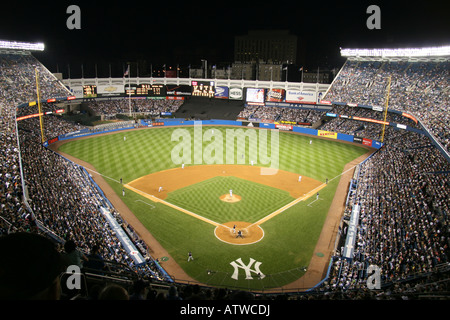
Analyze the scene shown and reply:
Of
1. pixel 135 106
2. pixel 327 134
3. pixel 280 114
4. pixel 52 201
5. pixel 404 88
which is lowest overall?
pixel 52 201

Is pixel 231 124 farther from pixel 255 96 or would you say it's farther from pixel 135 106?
pixel 135 106

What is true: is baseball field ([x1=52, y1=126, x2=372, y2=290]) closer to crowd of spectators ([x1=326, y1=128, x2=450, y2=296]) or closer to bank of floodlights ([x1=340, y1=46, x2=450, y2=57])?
crowd of spectators ([x1=326, y1=128, x2=450, y2=296])

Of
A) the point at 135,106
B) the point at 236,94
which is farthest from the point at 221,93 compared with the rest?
the point at 135,106

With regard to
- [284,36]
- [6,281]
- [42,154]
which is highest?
[284,36]

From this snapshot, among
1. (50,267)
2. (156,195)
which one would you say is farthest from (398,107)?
(50,267)

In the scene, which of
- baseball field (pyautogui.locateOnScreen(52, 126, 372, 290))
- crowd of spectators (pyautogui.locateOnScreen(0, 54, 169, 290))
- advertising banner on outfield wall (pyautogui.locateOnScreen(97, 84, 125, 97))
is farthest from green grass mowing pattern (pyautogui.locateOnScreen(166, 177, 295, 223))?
advertising banner on outfield wall (pyautogui.locateOnScreen(97, 84, 125, 97))

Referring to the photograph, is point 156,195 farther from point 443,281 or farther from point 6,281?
point 6,281
